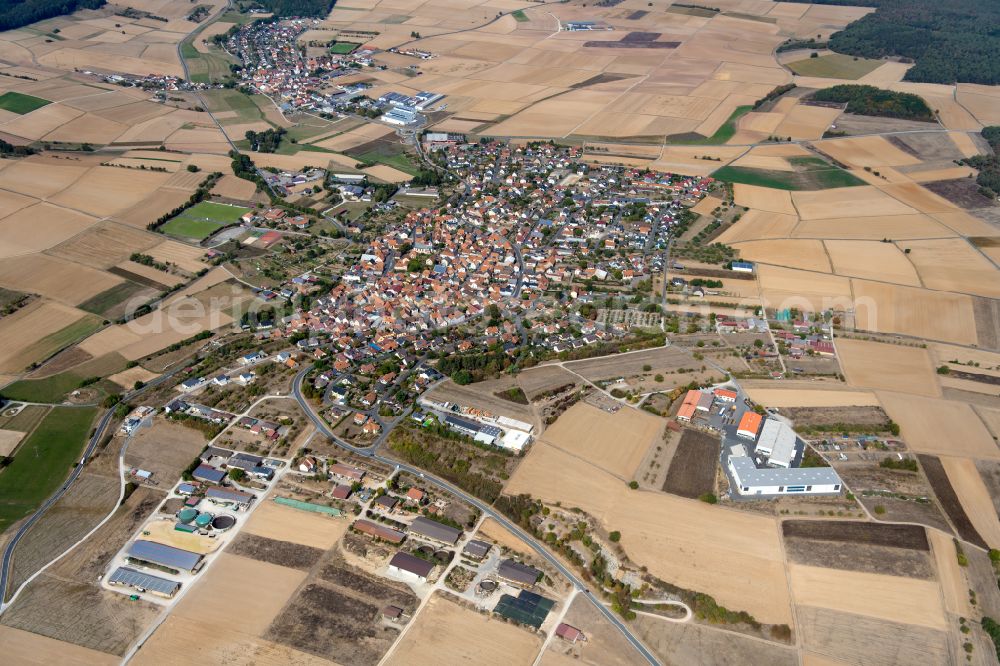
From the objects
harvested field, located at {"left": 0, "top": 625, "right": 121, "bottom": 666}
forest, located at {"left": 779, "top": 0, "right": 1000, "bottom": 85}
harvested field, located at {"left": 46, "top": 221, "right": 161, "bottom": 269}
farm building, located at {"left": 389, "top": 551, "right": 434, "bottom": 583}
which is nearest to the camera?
harvested field, located at {"left": 0, "top": 625, "right": 121, "bottom": 666}

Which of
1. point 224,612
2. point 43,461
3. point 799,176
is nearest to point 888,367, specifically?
point 799,176

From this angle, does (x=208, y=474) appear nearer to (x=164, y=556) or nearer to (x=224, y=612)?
(x=164, y=556)

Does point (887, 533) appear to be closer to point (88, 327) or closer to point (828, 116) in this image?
point (88, 327)

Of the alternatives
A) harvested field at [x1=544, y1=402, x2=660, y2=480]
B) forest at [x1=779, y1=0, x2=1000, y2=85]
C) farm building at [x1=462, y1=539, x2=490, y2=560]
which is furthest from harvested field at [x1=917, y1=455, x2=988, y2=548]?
forest at [x1=779, y1=0, x2=1000, y2=85]

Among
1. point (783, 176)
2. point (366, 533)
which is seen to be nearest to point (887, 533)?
point (366, 533)

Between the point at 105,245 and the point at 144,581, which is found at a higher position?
the point at 105,245

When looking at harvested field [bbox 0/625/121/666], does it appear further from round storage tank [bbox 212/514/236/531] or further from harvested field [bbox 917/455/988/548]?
harvested field [bbox 917/455/988/548]

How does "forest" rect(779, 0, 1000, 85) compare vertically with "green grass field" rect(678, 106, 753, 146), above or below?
above
